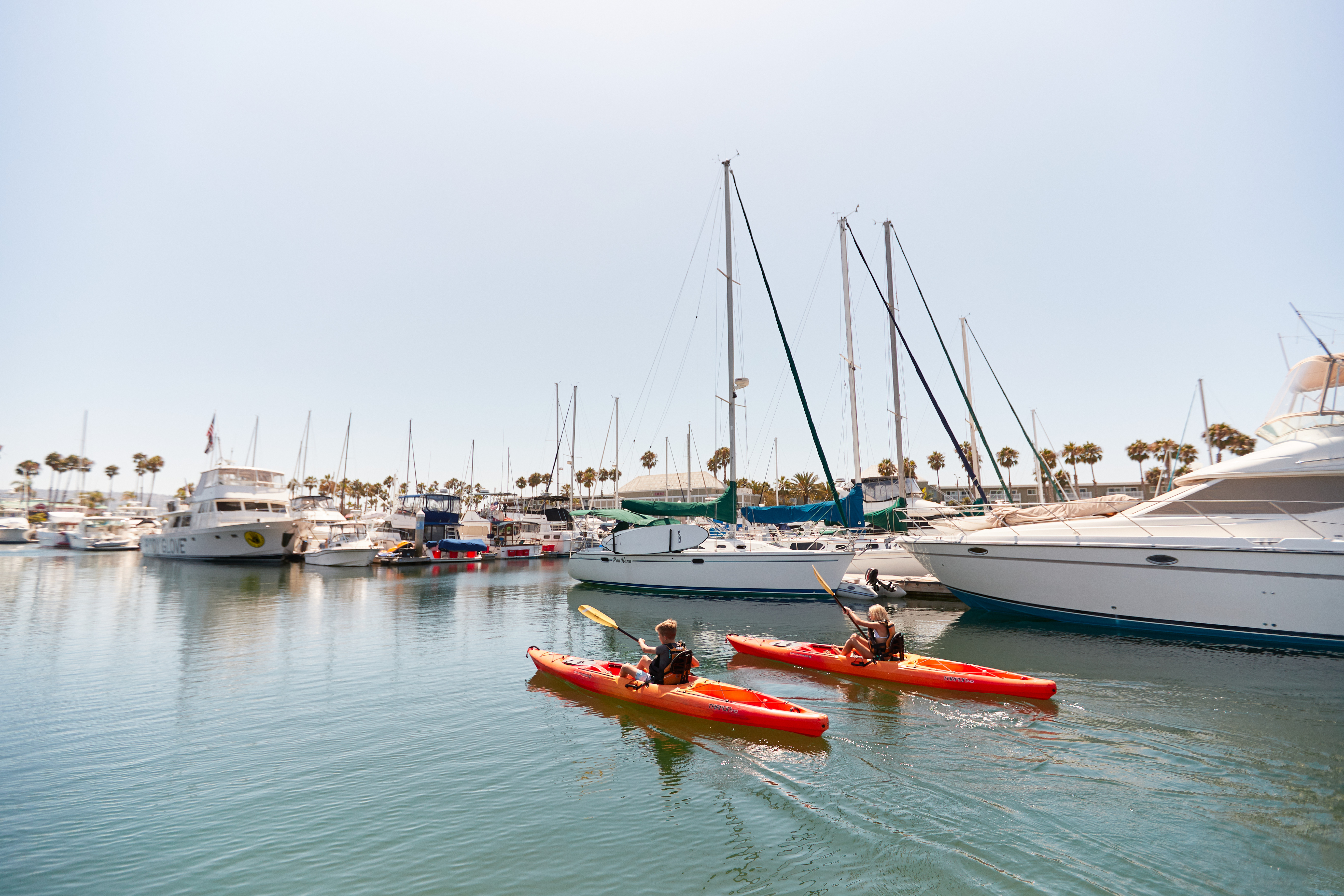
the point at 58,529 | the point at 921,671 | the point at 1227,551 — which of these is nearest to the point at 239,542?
the point at 921,671

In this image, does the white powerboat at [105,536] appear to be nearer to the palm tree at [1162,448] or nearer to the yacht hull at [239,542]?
A: the yacht hull at [239,542]

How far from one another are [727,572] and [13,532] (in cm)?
9583

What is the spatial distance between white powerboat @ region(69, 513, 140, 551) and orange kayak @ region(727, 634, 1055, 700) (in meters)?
75.9

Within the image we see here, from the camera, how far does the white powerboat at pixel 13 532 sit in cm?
7394

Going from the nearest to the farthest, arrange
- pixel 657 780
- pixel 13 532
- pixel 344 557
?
pixel 657 780
pixel 344 557
pixel 13 532

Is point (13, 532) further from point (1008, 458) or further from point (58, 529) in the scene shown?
point (1008, 458)

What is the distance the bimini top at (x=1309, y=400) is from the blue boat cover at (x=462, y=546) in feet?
144

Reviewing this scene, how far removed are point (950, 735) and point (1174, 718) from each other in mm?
3711

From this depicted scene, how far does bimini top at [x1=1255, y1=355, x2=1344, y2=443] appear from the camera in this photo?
1570 cm

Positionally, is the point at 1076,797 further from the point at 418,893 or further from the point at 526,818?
the point at 418,893

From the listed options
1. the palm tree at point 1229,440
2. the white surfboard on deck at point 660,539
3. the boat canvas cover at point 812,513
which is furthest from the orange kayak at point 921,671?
the palm tree at point 1229,440

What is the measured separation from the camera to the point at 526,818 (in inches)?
277

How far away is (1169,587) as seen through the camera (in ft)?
49.1

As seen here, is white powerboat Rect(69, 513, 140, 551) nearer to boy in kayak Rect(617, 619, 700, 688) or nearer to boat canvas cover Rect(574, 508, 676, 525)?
boat canvas cover Rect(574, 508, 676, 525)
